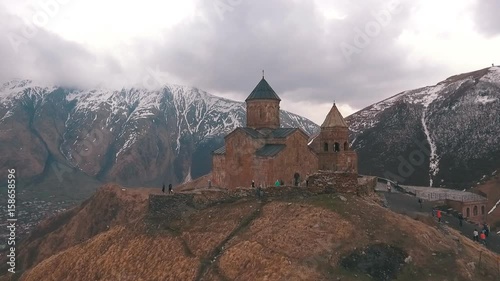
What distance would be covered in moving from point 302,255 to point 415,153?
227 feet

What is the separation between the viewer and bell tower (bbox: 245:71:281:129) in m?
39.8

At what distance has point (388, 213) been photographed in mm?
24375

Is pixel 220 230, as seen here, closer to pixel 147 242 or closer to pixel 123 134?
pixel 147 242

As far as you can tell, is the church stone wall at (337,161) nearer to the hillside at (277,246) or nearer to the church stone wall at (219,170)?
the church stone wall at (219,170)

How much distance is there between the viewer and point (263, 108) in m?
39.8

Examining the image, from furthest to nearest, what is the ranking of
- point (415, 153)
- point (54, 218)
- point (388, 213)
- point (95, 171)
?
point (95, 171) < point (415, 153) < point (54, 218) < point (388, 213)

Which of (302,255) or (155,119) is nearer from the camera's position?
(302,255)

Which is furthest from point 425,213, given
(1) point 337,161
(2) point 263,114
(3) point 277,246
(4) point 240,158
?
(3) point 277,246

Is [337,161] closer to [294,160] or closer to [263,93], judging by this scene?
[294,160]

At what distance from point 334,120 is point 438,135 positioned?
182 ft

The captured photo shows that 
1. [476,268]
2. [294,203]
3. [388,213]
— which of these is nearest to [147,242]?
[294,203]

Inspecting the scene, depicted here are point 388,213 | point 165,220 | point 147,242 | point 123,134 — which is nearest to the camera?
point 388,213

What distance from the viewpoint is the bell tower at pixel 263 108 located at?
130 feet

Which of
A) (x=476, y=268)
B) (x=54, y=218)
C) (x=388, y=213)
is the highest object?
(x=388, y=213)
